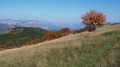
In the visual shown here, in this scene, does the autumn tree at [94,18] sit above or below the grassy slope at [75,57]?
above

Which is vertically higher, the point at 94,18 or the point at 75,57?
the point at 94,18

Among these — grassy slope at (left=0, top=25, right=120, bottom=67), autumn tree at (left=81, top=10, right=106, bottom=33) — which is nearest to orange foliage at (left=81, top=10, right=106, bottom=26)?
autumn tree at (left=81, top=10, right=106, bottom=33)

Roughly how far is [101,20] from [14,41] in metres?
124

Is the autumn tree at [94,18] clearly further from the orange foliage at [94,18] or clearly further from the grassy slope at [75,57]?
the grassy slope at [75,57]

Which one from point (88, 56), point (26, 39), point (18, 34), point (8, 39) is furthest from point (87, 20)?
point (18, 34)

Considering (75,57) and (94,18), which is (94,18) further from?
(75,57)

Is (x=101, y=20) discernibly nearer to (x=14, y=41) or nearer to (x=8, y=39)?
(x=14, y=41)

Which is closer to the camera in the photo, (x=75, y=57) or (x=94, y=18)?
(x=75, y=57)

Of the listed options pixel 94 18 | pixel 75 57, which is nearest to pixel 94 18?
pixel 94 18

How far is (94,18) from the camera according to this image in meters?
38.7

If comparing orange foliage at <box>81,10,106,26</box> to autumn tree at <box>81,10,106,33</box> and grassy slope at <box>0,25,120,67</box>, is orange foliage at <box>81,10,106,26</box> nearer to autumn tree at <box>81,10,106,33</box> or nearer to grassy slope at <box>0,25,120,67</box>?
autumn tree at <box>81,10,106,33</box>

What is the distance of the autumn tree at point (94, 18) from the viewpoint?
38.5 meters

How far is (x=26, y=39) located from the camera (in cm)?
14750

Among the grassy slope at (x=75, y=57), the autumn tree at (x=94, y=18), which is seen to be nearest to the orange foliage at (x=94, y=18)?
the autumn tree at (x=94, y=18)
